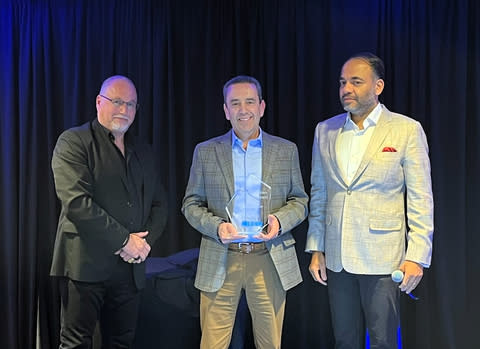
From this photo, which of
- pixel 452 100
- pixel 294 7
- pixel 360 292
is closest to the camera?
pixel 360 292

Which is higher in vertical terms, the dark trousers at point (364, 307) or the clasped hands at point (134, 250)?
the clasped hands at point (134, 250)

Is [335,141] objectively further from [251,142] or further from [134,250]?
[134,250]

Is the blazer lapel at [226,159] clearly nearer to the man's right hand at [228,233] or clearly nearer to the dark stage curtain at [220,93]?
the man's right hand at [228,233]

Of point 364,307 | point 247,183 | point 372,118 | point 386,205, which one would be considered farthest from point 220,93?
point 364,307

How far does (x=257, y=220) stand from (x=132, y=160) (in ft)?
2.37

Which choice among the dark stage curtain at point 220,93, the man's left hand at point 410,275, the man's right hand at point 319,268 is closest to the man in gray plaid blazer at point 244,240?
the man's right hand at point 319,268

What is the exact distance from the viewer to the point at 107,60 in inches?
147

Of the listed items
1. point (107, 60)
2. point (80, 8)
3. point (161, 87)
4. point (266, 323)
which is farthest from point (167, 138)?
point (266, 323)

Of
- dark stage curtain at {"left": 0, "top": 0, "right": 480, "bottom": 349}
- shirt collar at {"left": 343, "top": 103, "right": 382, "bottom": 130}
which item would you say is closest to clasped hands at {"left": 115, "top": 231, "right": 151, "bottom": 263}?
shirt collar at {"left": 343, "top": 103, "right": 382, "bottom": 130}

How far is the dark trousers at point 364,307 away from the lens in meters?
2.25

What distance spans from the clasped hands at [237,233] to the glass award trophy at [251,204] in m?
0.06

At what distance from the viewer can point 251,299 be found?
7.98 feet

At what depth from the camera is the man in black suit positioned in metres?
2.27

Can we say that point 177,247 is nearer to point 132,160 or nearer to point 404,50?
point 132,160
